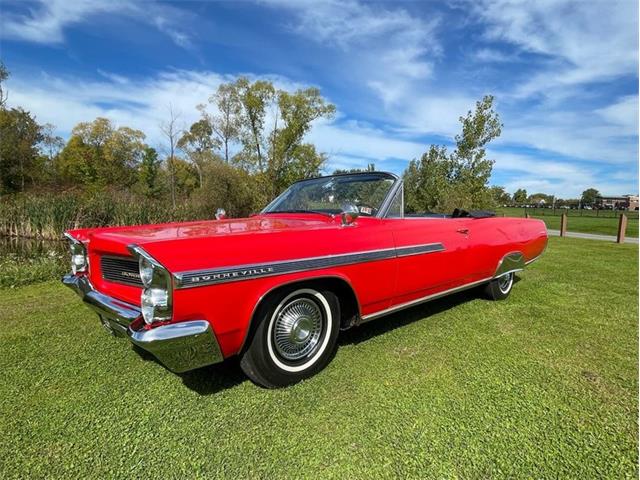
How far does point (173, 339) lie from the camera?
75.4 inches

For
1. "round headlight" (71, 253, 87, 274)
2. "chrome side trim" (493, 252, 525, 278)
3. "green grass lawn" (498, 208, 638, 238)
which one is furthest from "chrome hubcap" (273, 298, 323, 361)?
"green grass lawn" (498, 208, 638, 238)

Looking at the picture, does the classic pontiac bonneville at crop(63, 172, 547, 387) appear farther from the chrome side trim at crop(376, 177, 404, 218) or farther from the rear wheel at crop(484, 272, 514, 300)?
the rear wheel at crop(484, 272, 514, 300)

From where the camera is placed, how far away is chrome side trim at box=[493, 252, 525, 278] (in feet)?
14.4

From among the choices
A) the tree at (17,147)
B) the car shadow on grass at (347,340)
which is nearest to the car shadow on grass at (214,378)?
the car shadow on grass at (347,340)

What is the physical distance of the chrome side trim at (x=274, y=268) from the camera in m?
1.96

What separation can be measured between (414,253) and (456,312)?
1.41 meters

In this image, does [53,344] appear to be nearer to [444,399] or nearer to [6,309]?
[6,309]

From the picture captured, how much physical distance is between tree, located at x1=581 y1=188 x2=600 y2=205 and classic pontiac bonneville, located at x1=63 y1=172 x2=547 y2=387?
97826 mm

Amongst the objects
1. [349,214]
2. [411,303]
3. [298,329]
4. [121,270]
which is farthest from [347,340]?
[121,270]

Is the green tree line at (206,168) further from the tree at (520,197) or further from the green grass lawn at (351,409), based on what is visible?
the tree at (520,197)

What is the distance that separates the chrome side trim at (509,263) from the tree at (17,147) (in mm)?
35414

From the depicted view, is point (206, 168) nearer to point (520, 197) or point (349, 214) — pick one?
point (349, 214)

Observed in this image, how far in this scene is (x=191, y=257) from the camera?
1.98 m

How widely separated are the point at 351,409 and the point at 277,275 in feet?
3.14
